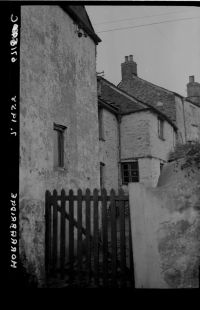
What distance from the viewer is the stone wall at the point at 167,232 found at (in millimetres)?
4809

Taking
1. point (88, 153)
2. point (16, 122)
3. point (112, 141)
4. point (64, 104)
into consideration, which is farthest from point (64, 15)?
point (112, 141)

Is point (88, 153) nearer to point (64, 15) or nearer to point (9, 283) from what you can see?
point (64, 15)

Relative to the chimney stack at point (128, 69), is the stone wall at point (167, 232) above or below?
below

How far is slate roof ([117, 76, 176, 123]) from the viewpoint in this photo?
20109 millimetres

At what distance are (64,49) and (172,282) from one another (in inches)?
225

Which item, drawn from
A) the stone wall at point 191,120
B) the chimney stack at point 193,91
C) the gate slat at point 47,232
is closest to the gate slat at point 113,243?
the gate slat at point 47,232

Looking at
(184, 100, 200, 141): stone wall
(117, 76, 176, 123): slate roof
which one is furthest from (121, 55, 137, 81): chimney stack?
(184, 100, 200, 141): stone wall

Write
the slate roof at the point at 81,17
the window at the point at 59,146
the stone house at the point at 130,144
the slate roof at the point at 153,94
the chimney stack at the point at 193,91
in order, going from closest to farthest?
the window at the point at 59,146
the slate roof at the point at 81,17
the stone house at the point at 130,144
the slate roof at the point at 153,94
the chimney stack at the point at 193,91

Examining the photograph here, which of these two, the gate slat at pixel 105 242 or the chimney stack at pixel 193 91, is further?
the chimney stack at pixel 193 91

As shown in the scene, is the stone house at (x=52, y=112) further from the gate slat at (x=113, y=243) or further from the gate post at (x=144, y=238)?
the gate post at (x=144, y=238)

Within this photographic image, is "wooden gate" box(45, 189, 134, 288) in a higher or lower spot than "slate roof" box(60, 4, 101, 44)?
lower

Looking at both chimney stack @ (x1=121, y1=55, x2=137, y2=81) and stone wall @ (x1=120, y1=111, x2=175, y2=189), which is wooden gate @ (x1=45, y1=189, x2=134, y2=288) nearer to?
stone wall @ (x1=120, y1=111, x2=175, y2=189)

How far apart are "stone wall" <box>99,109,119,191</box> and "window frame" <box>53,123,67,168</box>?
246 inches

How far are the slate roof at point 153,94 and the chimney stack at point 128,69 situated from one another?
239mm
